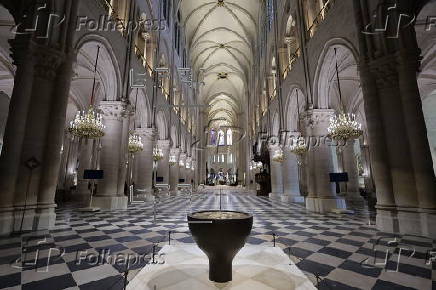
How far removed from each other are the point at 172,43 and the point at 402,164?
18983 millimetres

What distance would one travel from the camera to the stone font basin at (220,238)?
2.34 m

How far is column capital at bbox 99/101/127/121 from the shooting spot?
9.57 m

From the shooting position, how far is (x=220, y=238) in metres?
2.36

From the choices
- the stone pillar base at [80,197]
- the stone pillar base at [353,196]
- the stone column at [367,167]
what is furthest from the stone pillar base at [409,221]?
the stone column at [367,167]

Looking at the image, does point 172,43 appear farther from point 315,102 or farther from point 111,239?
point 111,239

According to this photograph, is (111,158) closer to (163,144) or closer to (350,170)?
(163,144)

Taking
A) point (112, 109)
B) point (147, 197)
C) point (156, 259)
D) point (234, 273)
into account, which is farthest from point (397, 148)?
point (147, 197)

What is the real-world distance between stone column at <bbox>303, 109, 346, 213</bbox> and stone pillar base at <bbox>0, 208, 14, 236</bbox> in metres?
9.69

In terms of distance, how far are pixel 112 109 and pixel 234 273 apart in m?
9.02

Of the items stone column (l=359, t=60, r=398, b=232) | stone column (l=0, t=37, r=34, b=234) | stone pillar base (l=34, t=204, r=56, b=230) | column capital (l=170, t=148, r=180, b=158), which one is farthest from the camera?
column capital (l=170, t=148, r=180, b=158)

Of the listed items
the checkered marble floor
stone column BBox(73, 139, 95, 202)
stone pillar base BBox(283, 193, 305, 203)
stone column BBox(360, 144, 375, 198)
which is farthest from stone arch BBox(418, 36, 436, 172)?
stone column BBox(73, 139, 95, 202)

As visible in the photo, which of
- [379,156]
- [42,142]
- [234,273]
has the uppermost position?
[42,142]

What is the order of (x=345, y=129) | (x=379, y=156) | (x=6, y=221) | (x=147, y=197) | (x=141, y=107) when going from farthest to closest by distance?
(x=147, y=197) < (x=141, y=107) < (x=345, y=129) < (x=379, y=156) < (x=6, y=221)

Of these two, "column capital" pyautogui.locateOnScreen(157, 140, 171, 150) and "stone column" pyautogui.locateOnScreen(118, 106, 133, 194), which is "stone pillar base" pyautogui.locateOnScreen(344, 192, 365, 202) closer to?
"column capital" pyautogui.locateOnScreen(157, 140, 171, 150)
